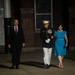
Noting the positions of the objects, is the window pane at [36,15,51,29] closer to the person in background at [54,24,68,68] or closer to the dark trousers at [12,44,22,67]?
the person in background at [54,24,68,68]

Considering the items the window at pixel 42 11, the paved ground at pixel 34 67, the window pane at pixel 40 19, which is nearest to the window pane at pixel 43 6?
the window at pixel 42 11

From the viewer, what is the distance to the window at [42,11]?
2489 cm

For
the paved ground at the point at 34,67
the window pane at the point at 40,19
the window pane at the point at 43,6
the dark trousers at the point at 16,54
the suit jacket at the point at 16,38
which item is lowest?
the paved ground at the point at 34,67

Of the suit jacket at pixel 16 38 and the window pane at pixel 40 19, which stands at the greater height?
the window pane at pixel 40 19

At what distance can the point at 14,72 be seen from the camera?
1502cm

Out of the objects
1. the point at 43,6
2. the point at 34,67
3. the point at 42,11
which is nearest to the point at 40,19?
the point at 42,11

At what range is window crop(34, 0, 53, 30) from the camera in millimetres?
24891

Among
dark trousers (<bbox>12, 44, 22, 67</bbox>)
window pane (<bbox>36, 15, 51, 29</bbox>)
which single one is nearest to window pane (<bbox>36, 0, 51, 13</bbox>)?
window pane (<bbox>36, 15, 51, 29</bbox>)

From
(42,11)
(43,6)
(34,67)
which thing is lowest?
(34,67)

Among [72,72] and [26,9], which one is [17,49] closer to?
[72,72]

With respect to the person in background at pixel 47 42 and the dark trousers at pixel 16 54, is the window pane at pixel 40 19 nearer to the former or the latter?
the person in background at pixel 47 42

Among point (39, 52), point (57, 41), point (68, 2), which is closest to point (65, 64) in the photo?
point (57, 41)

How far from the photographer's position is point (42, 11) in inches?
982

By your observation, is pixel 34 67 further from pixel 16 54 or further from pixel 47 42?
pixel 47 42
